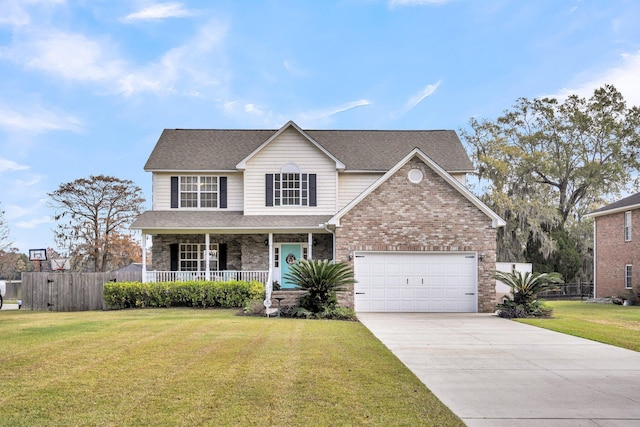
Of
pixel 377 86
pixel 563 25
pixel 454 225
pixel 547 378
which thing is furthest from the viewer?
pixel 377 86

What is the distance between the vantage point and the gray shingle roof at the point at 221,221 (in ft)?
68.5

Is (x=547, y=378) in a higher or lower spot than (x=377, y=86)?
lower

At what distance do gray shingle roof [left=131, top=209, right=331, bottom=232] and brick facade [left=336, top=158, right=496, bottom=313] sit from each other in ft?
8.94

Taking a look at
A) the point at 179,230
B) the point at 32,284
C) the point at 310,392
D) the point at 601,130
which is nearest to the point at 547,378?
the point at 310,392

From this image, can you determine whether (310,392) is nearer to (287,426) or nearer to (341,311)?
(287,426)

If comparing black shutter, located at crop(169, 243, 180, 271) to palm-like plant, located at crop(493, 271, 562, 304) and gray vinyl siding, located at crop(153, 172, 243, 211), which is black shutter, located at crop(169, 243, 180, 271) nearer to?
gray vinyl siding, located at crop(153, 172, 243, 211)

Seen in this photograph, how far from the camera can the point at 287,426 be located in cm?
556

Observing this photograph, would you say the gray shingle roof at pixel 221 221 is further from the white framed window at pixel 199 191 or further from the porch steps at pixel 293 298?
the porch steps at pixel 293 298

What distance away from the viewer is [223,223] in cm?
2127

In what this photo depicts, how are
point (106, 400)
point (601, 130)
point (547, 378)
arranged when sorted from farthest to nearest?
1. point (601, 130)
2. point (547, 378)
3. point (106, 400)

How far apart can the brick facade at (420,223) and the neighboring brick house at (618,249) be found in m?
11.7

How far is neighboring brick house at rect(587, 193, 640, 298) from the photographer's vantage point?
2636 cm

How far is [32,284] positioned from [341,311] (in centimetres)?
1411

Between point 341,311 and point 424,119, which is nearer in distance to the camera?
point 341,311
